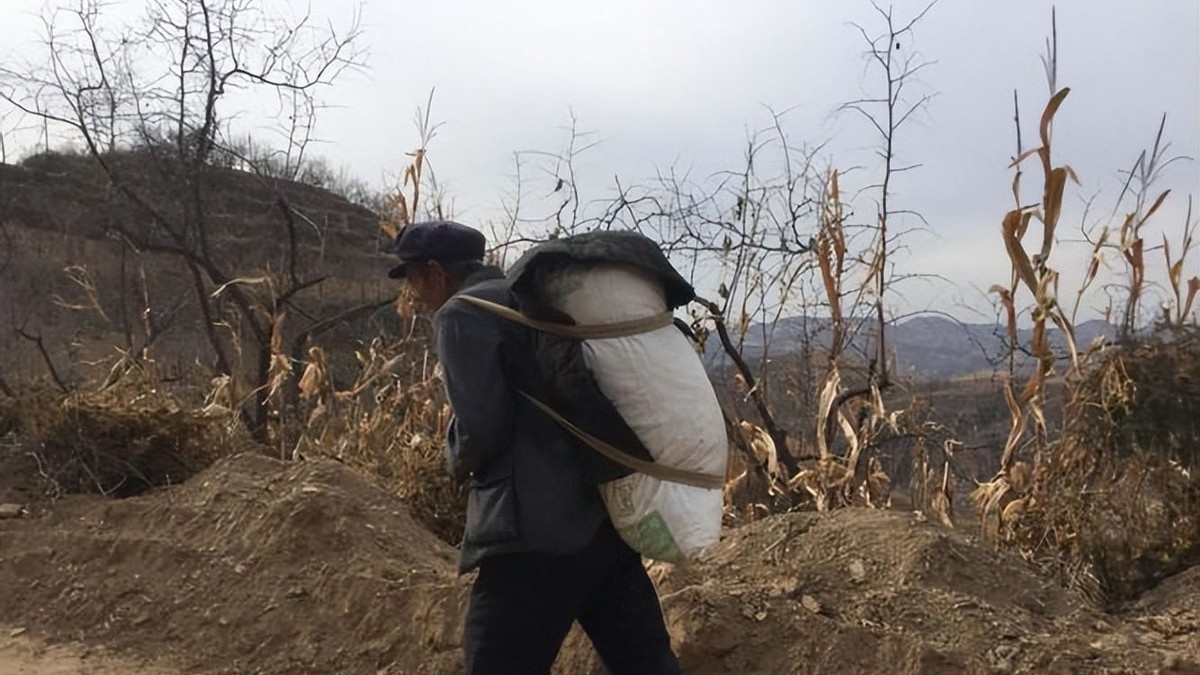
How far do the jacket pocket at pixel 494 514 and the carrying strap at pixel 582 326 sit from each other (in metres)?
0.33

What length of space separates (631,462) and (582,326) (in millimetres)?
309

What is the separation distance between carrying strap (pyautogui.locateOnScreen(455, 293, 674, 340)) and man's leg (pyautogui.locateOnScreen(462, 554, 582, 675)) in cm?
48

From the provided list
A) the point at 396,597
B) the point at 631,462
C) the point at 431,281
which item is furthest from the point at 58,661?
the point at 631,462

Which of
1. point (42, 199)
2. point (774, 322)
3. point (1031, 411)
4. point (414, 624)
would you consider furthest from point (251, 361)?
point (42, 199)

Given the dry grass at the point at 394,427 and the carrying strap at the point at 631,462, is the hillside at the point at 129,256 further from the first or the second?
the carrying strap at the point at 631,462

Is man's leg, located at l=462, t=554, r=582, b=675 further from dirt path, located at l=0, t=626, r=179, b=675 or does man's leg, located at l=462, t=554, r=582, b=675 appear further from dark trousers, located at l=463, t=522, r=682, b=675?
dirt path, located at l=0, t=626, r=179, b=675

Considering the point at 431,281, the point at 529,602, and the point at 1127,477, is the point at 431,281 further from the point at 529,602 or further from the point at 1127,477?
the point at 1127,477

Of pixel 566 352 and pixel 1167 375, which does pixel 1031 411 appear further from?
pixel 566 352

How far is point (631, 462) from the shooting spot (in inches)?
93.3

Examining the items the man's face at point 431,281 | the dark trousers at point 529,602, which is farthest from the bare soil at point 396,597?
the man's face at point 431,281

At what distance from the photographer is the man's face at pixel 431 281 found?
270 cm

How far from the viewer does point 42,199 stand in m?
23.5

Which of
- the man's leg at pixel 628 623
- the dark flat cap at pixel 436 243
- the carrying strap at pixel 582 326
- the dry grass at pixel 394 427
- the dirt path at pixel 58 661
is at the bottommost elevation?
the dirt path at pixel 58 661

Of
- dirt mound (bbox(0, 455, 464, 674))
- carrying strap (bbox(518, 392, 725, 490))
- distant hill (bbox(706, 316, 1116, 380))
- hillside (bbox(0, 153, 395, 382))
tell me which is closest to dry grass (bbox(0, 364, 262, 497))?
dirt mound (bbox(0, 455, 464, 674))
